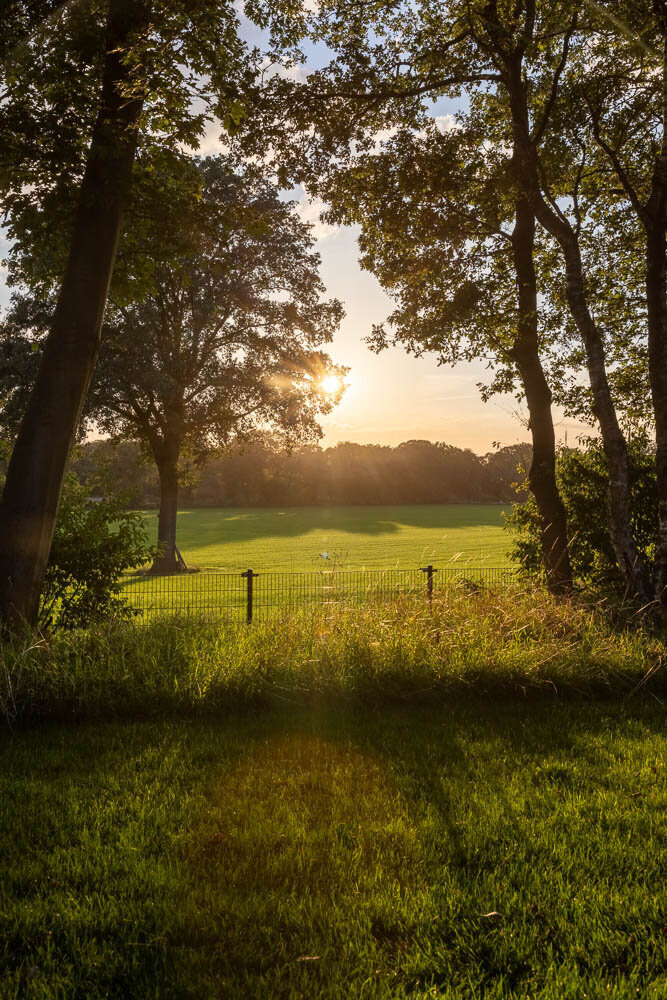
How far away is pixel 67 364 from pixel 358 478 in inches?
2857

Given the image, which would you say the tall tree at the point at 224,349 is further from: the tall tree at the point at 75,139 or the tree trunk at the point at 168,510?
the tall tree at the point at 75,139

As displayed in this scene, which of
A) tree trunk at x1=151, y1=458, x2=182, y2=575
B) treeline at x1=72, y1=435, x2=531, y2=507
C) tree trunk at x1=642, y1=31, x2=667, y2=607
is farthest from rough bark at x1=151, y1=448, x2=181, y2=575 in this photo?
treeline at x1=72, y1=435, x2=531, y2=507

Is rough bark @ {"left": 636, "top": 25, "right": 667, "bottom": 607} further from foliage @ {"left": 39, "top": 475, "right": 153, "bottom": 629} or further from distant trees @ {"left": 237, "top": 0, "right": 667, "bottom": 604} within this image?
foliage @ {"left": 39, "top": 475, "right": 153, "bottom": 629}

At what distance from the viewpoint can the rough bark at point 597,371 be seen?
1047 centimetres

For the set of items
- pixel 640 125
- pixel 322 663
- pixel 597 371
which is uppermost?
pixel 640 125

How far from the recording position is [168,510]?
2602 cm

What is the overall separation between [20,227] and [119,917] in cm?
904

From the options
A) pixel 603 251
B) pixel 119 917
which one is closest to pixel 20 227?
pixel 119 917

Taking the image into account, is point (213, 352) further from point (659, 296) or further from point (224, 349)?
point (659, 296)

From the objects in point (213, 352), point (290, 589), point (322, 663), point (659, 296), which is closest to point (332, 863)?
point (322, 663)

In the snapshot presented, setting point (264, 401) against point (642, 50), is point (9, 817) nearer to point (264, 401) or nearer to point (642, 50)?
point (642, 50)

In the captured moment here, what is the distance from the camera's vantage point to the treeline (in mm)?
76125

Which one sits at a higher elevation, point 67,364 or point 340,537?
point 67,364

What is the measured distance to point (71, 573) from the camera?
8688 mm
